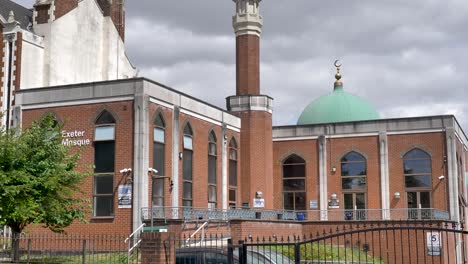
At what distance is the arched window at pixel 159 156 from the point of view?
29.3m

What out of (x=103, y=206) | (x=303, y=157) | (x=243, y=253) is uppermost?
(x=303, y=157)

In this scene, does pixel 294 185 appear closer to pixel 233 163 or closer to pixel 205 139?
pixel 233 163

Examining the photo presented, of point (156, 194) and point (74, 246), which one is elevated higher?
point (156, 194)

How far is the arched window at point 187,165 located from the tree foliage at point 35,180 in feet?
29.9

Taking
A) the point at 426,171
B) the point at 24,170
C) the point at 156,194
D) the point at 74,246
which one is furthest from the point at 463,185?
the point at 24,170

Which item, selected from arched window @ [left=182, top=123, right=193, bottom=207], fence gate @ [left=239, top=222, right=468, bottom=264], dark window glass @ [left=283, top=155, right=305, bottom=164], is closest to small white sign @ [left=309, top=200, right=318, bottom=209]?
dark window glass @ [left=283, top=155, right=305, bottom=164]

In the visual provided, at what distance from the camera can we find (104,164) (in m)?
28.9

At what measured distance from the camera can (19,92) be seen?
3127 centimetres

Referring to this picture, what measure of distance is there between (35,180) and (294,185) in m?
23.7

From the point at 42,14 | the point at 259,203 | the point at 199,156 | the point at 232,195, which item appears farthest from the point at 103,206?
the point at 42,14

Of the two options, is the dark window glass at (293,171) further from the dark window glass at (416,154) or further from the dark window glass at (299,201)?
the dark window glass at (416,154)

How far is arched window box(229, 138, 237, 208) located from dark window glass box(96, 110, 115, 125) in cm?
1028

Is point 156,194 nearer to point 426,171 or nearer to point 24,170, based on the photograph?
point 24,170

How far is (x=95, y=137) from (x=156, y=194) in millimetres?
3769
